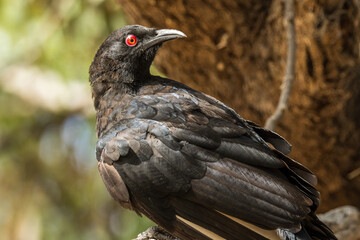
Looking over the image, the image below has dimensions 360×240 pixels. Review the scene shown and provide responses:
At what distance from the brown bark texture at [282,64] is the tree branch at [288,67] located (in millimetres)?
198

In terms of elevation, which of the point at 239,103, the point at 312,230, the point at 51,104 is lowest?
the point at 312,230

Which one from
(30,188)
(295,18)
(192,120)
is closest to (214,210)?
(192,120)

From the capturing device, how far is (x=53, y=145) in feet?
25.3

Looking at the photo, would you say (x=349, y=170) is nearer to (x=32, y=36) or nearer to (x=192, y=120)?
(x=192, y=120)

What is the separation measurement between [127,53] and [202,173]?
1024mm

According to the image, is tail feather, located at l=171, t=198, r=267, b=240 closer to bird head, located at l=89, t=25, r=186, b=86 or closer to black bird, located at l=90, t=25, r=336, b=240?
black bird, located at l=90, t=25, r=336, b=240

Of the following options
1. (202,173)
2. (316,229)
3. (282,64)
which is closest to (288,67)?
(282,64)

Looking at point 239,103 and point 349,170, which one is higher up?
point 239,103

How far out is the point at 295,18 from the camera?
14.6 feet

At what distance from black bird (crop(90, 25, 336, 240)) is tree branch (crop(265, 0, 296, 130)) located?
22.9 inches

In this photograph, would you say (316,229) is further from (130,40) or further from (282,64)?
(282,64)

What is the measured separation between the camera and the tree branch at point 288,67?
4.08 metres

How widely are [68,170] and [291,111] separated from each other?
3.68m

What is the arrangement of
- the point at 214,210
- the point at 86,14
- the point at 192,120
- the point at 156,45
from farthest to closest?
the point at 86,14 < the point at 156,45 < the point at 192,120 < the point at 214,210
